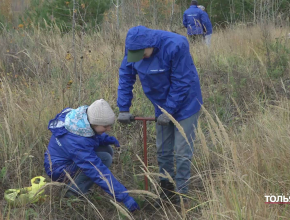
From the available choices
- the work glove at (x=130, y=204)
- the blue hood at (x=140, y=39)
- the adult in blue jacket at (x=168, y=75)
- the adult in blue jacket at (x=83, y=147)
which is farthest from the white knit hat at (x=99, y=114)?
the work glove at (x=130, y=204)

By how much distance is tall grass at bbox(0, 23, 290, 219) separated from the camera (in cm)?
231

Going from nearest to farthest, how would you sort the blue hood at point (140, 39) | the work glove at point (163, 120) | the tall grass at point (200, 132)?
the tall grass at point (200, 132) → the blue hood at point (140, 39) → the work glove at point (163, 120)

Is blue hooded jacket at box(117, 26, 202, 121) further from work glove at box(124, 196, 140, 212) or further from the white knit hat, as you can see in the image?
work glove at box(124, 196, 140, 212)

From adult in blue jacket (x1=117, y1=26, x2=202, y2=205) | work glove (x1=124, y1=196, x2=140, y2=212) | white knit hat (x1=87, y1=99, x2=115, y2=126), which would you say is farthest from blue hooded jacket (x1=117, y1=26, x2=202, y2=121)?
work glove (x1=124, y1=196, x2=140, y2=212)

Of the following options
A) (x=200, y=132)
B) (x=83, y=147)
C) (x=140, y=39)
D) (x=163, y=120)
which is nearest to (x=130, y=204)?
(x=83, y=147)

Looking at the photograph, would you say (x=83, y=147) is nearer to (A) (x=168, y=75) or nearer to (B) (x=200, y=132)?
(A) (x=168, y=75)

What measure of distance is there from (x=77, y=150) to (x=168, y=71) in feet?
3.17

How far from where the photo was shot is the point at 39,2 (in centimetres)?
1184

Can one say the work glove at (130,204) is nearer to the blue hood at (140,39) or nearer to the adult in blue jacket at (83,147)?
the adult in blue jacket at (83,147)

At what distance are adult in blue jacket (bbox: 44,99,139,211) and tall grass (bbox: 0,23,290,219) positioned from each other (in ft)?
0.62

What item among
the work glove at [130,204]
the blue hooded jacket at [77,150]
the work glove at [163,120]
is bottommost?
the work glove at [130,204]

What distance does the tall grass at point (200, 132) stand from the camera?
7.57ft

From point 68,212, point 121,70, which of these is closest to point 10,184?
point 68,212

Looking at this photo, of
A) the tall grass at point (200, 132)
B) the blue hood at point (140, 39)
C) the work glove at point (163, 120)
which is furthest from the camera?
the work glove at point (163, 120)
